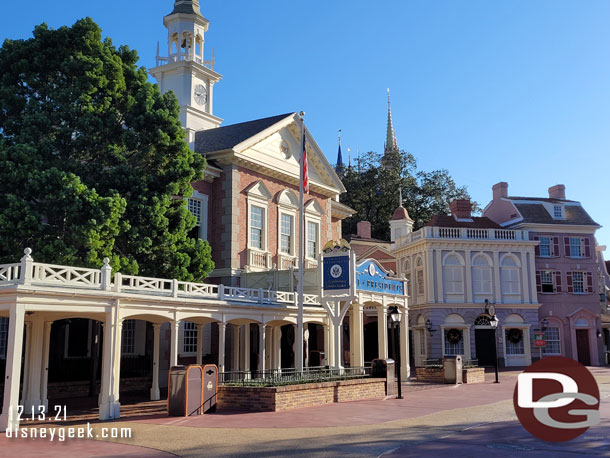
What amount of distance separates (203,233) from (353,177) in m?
43.5

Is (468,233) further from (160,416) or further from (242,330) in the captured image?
(160,416)

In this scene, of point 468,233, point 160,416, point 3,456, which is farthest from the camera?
point 468,233

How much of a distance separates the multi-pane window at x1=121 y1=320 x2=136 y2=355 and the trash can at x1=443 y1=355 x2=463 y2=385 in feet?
46.1

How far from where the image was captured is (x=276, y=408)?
18.0 meters

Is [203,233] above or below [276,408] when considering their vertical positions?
above

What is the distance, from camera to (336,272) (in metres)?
25.7

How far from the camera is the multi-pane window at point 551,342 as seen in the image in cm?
4469

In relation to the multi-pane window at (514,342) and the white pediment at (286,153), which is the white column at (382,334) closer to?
the white pediment at (286,153)

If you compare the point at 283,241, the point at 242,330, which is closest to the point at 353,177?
the point at 283,241

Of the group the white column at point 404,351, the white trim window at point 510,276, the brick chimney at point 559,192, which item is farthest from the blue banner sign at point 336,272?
the brick chimney at point 559,192

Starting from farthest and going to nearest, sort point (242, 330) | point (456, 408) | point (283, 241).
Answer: point (283, 241), point (242, 330), point (456, 408)

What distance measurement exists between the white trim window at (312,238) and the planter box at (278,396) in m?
15.3

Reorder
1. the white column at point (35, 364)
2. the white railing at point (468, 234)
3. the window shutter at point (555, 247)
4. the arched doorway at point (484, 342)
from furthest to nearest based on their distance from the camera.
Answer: the window shutter at point (555, 247), the white railing at point (468, 234), the arched doorway at point (484, 342), the white column at point (35, 364)

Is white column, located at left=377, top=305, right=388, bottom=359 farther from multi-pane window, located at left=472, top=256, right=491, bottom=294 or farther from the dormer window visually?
the dormer window
